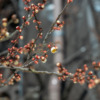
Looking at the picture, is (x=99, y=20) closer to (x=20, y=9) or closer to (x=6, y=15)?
(x=20, y=9)

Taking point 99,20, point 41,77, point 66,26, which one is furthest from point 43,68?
point 99,20

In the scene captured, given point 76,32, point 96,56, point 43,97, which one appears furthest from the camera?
point 76,32

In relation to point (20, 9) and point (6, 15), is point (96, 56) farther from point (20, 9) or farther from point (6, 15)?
point (6, 15)

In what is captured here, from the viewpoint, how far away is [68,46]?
3.94 metres

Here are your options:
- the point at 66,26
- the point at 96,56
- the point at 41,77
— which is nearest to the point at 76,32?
the point at 66,26

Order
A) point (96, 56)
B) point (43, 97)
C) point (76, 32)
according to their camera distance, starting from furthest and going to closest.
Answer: point (76, 32) < point (43, 97) < point (96, 56)

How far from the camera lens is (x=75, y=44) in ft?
12.9

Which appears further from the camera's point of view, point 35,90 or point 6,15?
point 6,15

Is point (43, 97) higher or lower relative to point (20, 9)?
lower

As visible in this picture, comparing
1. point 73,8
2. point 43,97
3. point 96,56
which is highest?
point 73,8

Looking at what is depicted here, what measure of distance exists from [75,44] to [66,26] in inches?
18.4

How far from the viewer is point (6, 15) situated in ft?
13.3

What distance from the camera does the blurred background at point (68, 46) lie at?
10.8 feet

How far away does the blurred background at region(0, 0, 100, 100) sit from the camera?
3295mm
